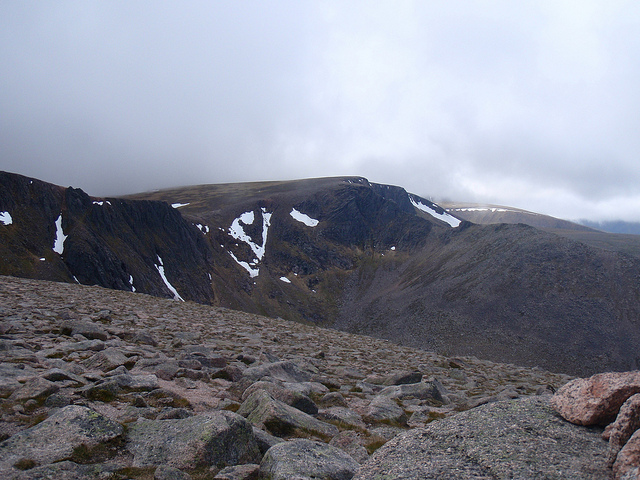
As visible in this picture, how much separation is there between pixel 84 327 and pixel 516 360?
88163 mm

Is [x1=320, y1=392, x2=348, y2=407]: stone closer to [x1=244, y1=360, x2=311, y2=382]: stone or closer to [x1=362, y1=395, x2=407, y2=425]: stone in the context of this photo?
[x1=362, y1=395, x2=407, y2=425]: stone

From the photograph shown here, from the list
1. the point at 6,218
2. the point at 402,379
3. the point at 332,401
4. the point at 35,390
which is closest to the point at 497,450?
the point at 332,401

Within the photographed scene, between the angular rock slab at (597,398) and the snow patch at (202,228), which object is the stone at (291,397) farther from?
the snow patch at (202,228)

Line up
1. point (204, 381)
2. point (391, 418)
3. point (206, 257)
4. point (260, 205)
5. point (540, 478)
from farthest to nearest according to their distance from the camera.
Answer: point (260, 205), point (206, 257), point (204, 381), point (391, 418), point (540, 478)

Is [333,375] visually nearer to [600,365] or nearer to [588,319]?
[600,365]

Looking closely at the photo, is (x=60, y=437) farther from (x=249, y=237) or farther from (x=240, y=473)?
(x=249, y=237)

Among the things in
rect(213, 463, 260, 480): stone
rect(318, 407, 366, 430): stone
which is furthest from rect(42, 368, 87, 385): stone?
rect(318, 407, 366, 430): stone

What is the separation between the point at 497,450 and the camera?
4297 millimetres

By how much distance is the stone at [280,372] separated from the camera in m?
A: 11.1

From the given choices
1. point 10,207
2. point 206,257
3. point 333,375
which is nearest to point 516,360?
point 333,375

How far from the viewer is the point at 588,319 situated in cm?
8812

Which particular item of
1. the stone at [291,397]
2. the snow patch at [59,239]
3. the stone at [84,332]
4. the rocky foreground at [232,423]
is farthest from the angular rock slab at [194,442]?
the snow patch at [59,239]

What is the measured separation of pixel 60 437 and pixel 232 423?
2.48 m

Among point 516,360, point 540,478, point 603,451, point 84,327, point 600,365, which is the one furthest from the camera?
point 516,360
